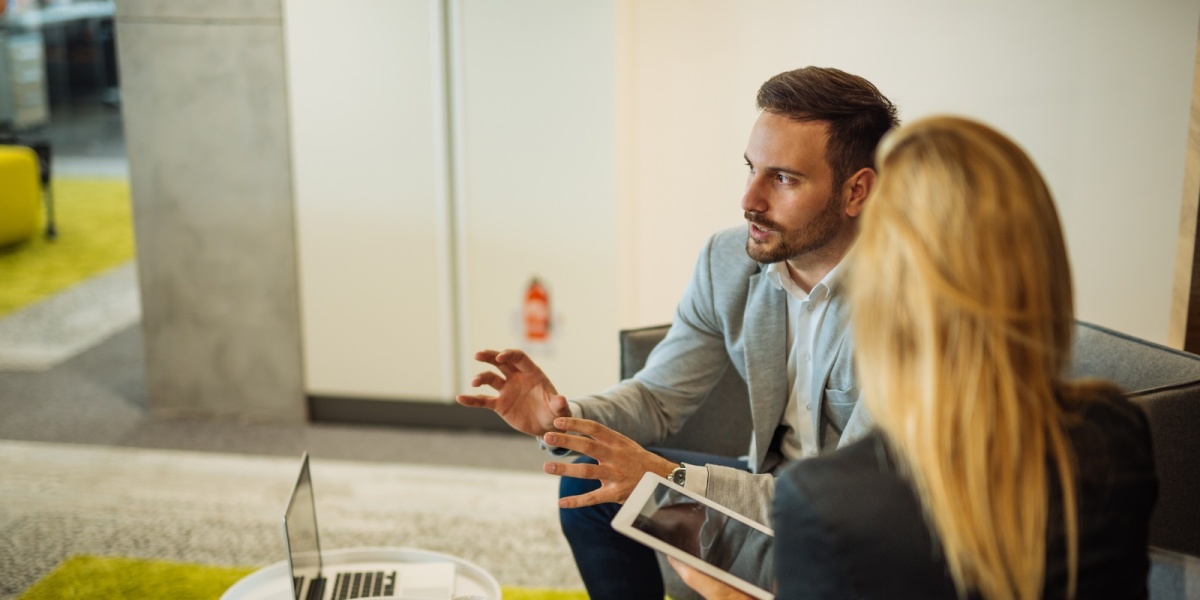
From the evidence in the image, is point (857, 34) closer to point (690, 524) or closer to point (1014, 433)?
point (690, 524)

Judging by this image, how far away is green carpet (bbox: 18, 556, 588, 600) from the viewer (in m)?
2.45

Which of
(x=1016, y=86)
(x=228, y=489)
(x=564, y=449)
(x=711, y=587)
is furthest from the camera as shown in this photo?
(x=228, y=489)

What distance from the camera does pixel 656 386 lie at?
2.10 metres

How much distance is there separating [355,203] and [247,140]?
375 mm

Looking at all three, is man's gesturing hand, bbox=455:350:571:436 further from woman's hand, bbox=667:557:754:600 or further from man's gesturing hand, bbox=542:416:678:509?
woman's hand, bbox=667:557:754:600

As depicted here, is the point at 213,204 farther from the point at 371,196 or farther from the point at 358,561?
the point at 358,561

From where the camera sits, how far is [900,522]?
106cm

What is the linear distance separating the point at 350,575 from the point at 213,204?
1.77 meters

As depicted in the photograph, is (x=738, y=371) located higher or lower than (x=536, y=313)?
higher

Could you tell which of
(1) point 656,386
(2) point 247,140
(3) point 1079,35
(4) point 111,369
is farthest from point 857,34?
(4) point 111,369

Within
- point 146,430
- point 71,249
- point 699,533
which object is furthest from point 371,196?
point 71,249

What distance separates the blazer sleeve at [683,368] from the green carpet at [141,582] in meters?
0.59

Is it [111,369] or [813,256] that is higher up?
[813,256]

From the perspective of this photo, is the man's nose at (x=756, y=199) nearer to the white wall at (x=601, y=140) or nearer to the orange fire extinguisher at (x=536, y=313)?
the white wall at (x=601, y=140)
